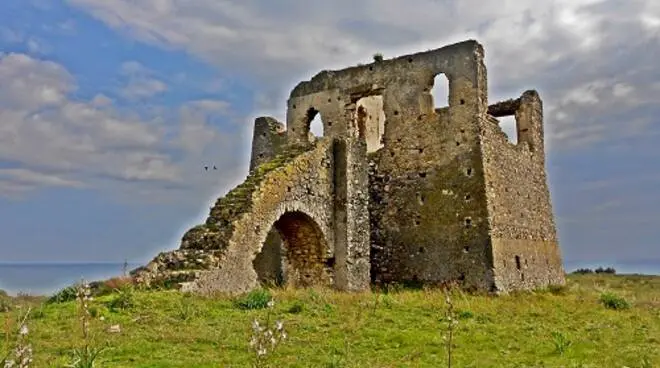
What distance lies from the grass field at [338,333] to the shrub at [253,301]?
0.04m

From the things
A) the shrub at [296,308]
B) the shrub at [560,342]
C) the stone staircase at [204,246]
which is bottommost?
the shrub at [560,342]

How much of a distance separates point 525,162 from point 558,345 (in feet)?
47.4

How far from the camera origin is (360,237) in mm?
18891

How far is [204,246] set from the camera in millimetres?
14695

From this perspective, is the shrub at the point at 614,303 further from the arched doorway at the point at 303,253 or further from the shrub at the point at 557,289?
the arched doorway at the point at 303,253

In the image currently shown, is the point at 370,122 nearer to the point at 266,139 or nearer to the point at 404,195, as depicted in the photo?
the point at 266,139

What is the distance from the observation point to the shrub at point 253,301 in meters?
11.6

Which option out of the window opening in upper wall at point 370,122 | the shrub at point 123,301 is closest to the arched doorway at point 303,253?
the window opening in upper wall at point 370,122

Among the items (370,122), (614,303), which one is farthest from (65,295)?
(370,122)

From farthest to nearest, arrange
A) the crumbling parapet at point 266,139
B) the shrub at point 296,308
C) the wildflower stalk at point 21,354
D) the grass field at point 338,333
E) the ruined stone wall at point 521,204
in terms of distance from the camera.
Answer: the crumbling parapet at point 266,139 < the ruined stone wall at point 521,204 < the shrub at point 296,308 < the grass field at point 338,333 < the wildflower stalk at point 21,354

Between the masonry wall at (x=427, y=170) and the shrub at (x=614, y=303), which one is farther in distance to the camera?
the masonry wall at (x=427, y=170)

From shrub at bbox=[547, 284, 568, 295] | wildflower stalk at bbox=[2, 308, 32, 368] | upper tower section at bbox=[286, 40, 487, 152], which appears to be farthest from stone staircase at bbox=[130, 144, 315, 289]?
shrub at bbox=[547, 284, 568, 295]

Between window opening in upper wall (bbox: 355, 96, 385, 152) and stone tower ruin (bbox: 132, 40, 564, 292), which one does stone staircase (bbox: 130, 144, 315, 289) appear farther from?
window opening in upper wall (bbox: 355, 96, 385, 152)

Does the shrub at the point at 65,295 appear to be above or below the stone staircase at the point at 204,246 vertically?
below
